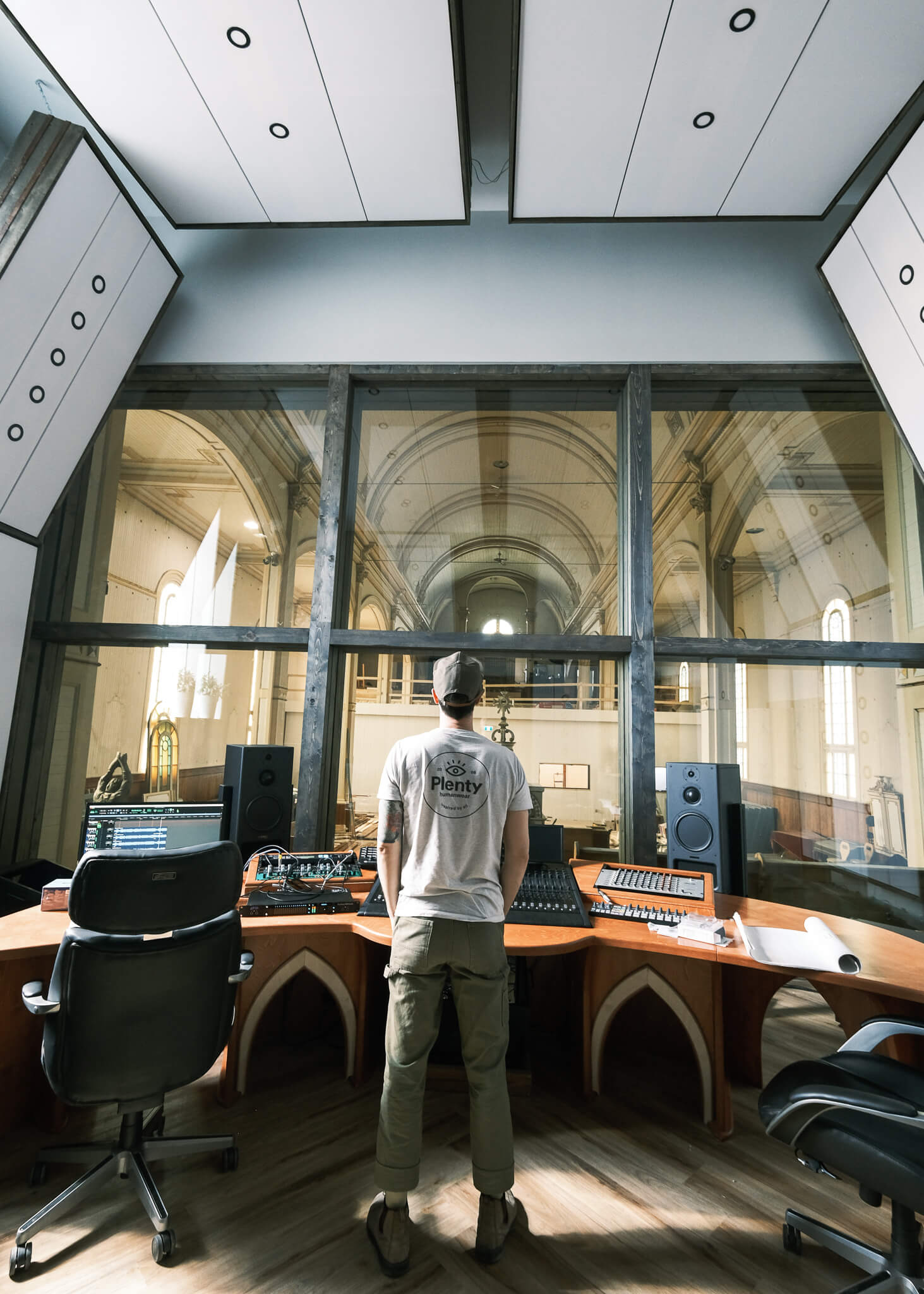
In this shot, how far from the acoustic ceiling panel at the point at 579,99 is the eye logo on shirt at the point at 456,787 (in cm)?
247

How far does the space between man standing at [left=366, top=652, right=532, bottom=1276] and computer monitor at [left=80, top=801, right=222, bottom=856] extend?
110 centimetres

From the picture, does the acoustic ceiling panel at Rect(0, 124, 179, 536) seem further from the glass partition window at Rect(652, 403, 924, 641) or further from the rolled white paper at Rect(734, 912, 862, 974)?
the rolled white paper at Rect(734, 912, 862, 974)

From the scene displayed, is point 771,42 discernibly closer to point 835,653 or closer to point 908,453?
point 908,453

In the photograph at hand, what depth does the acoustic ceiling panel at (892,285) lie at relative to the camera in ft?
8.03

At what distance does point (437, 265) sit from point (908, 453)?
2.47 m

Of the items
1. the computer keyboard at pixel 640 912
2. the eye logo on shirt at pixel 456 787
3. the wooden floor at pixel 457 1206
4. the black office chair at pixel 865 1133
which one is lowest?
the wooden floor at pixel 457 1206

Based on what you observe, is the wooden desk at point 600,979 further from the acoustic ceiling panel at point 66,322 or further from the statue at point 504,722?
the acoustic ceiling panel at point 66,322

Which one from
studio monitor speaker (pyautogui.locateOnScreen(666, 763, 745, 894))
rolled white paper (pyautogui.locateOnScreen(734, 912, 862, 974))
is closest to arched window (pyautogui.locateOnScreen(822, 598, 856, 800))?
studio monitor speaker (pyautogui.locateOnScreen(666, 763, 745, 894))

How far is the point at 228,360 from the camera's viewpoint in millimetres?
3389

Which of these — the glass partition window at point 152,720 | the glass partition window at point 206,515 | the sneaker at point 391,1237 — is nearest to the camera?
the sneaker at point 391,1237

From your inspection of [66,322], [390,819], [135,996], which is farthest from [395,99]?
[135,996]

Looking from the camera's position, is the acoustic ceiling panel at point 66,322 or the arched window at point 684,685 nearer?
the acoustic ceiling panel at point 66,322

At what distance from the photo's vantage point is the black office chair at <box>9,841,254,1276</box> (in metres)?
1.62

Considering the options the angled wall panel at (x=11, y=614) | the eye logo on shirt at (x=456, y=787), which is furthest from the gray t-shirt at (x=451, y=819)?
the angled wall panel at (x=11, y=614)
